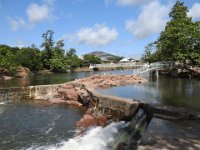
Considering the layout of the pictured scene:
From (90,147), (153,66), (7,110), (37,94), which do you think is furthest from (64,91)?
(153,66)

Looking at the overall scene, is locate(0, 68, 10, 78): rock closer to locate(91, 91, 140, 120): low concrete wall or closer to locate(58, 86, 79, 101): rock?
locate(58, 86, 79, 101): rock

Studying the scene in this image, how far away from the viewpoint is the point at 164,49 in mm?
45062

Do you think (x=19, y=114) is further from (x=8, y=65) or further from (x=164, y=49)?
(x=8, y=65)

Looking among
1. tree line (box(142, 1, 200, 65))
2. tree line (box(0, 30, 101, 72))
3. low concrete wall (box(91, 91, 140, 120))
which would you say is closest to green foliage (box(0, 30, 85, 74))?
tree line (box(0, 30, 101, 72))

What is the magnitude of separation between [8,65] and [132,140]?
60.9 metres

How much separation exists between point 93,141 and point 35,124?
6.94 meters

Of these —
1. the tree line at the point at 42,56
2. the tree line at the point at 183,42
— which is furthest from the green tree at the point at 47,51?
the tree line at the point at 183,42

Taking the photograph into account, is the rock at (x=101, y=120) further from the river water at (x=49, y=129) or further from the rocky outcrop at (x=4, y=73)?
the rocky outcrop at (x=4, y=73)

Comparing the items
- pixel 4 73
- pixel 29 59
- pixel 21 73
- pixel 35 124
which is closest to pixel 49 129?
pixel 35 124

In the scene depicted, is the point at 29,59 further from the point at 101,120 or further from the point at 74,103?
the point at 101,120

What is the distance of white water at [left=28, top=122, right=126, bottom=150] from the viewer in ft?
39.1

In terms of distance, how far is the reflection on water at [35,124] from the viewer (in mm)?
14609

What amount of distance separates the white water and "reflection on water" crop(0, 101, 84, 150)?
869 mm

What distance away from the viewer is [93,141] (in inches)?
491
